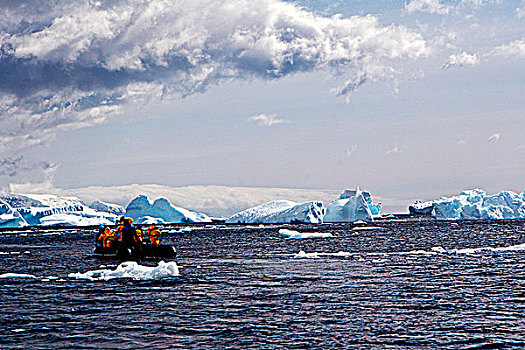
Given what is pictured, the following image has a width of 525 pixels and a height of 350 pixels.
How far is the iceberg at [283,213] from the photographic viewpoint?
372 ft

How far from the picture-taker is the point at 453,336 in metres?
17.8

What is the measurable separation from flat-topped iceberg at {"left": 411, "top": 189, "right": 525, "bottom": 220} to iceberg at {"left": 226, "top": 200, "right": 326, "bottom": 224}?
2406 centimetres

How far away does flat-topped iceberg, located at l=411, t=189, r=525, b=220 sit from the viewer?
11612 cm

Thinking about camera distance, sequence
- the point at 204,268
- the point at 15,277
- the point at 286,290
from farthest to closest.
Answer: the point at 204,268 < the point at 15,277 < the point at 286,290

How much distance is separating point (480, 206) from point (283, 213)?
37749mm

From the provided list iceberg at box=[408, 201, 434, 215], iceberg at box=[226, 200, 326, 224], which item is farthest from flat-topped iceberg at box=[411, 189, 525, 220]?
iceberg at box=[408, 201, 434, 215]

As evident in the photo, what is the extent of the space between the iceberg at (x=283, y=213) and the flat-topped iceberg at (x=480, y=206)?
947 inches

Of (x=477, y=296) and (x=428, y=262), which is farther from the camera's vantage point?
(x=428, y=262)

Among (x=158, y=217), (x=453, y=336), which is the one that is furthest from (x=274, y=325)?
(x=158, y=217)

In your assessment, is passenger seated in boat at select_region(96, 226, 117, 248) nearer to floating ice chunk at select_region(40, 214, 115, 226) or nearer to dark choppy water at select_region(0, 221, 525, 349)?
dark choppy water at select_region(0, 221, 525, 349)

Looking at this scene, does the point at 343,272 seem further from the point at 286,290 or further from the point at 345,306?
the point at 345,306

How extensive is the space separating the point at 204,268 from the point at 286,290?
1277 centimetres

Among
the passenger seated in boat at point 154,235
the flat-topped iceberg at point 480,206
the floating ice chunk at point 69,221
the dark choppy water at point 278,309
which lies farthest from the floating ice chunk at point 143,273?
the floating ice chunk at point 69,221

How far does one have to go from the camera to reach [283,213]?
391ft
